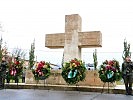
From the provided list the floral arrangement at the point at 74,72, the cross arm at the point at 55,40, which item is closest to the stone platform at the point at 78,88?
the floral arrangement at the point at 74,72

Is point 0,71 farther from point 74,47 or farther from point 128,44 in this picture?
point 128,44

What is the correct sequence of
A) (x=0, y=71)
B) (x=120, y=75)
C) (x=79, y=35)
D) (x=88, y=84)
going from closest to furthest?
(x=120, y=75) < (x=0, y=71) < (x=88, y=84) < (x=79, y=35)

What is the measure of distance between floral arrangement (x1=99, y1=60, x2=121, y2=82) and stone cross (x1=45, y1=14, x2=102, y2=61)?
2.65m

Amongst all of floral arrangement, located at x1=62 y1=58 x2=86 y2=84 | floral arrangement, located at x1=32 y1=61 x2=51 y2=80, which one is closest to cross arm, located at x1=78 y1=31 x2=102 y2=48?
floral arrangement, located at x1=62 y1=58 x2=86 y2=84

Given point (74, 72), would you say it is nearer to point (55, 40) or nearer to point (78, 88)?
point (78, 88)

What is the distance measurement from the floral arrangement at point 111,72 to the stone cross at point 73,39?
2.65m

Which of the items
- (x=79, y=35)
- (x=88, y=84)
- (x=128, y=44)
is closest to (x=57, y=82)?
(x=88, y=84)

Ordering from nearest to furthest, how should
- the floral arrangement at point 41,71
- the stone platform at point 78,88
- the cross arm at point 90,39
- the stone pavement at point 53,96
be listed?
the stone pavement at point 53,96
the stone platform at point 78,88
the floral arrangement at point 41,71
the cross arm at point 90,39

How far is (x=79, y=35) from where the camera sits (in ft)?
52.4

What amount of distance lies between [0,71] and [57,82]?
3.29 m

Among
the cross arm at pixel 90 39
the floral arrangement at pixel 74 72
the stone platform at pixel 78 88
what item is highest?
the cross arm at pixel 90 39

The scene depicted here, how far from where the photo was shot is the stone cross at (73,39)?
51.4 ft

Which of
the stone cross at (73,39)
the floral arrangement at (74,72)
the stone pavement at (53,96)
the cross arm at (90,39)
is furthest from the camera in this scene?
the stone cross at (73,39)

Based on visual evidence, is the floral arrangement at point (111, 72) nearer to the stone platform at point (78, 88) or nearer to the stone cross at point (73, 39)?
the stone platform at point (78, 88)
